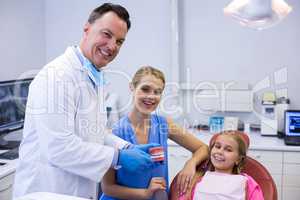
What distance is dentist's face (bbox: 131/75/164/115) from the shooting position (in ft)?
5.98

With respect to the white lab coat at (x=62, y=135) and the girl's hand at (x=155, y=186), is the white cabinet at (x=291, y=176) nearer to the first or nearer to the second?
the girl's hand at (x=155, y=186)

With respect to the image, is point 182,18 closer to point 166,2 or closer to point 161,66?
point 166,2

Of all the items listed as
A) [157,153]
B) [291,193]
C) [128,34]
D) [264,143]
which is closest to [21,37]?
[128,34]

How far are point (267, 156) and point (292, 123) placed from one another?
389 mm

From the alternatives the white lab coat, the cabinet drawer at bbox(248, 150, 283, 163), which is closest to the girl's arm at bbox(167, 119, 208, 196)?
the white lab coat

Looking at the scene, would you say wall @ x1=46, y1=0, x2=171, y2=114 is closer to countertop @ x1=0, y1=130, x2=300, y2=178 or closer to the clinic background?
the clinic background

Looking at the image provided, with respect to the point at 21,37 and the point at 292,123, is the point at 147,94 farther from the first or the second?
the point at 21,37

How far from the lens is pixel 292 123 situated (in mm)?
2967

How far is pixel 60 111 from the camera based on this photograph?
1300 millimetres

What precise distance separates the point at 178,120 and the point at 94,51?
6.83ft

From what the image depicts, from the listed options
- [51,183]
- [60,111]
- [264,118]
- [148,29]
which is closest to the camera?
[60,111]

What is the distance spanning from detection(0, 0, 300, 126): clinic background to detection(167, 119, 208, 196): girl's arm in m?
1.45

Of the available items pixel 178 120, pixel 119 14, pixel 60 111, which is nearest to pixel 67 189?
pixel 60 111

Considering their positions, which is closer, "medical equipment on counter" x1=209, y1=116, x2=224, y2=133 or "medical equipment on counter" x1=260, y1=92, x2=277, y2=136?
"medical equipment on counter" x1=260, y1=92, x2=277, y2=136
